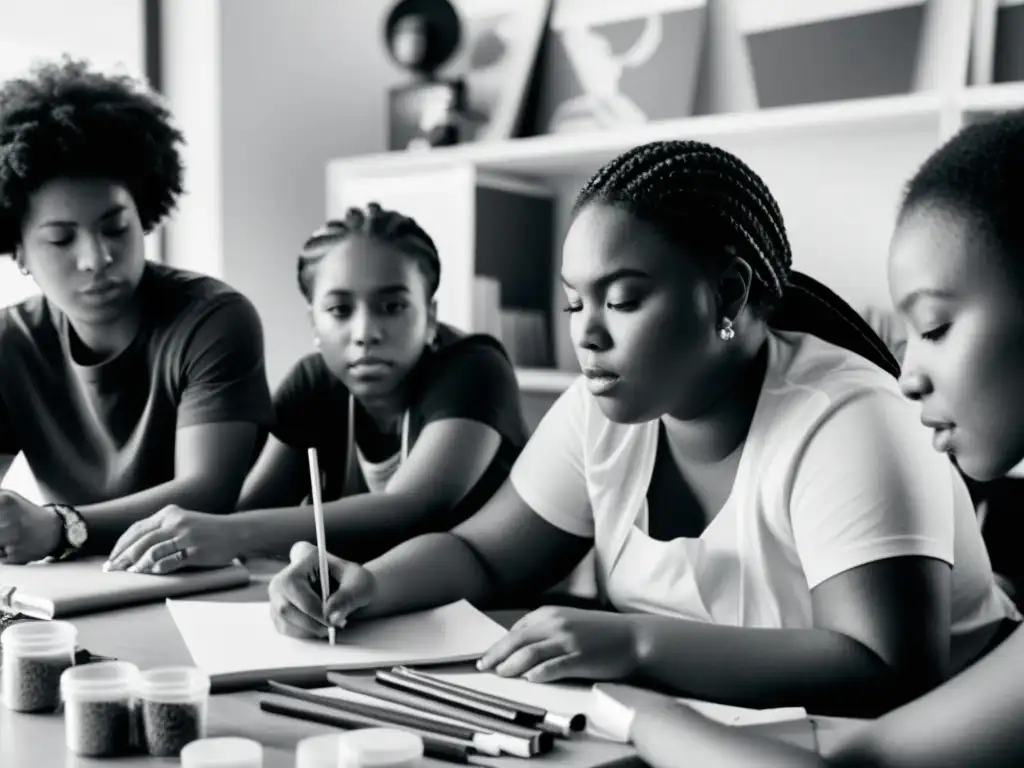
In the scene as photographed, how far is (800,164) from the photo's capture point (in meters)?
2.78

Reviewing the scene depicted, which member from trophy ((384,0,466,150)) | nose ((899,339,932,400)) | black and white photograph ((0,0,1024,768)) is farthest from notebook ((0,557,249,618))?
→ trophy ((384,0,466,150))

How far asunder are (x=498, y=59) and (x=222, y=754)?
107 inches

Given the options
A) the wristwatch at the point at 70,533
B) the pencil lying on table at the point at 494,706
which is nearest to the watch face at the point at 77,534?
the wristwatch at the point at 70,533

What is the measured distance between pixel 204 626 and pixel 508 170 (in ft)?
7.12

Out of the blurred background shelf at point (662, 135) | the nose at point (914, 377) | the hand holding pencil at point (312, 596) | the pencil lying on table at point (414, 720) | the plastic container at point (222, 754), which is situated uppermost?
the blurred background shelf at point (662, 135)

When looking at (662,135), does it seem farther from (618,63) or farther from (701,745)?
(701,745)

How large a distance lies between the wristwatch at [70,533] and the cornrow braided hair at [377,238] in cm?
54

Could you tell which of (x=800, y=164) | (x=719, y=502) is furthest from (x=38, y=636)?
(x=800, y=164)

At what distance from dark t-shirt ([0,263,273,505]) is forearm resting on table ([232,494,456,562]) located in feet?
0.89

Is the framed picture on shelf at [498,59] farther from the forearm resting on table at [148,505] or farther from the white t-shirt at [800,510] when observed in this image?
the white t-shirt at [800,510]

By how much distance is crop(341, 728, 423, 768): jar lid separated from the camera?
0.69m

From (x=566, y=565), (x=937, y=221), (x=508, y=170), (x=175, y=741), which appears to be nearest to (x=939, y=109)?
(x=508, y=170)

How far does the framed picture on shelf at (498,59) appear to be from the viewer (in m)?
3.10

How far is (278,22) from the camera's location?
3.25 m
